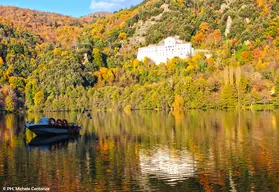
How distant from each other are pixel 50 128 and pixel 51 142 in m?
5.92

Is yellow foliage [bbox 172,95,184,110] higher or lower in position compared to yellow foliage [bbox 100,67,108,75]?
lower

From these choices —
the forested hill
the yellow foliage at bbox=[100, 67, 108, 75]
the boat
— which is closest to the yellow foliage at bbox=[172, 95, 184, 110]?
the forested hill

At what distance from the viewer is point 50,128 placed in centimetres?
5453

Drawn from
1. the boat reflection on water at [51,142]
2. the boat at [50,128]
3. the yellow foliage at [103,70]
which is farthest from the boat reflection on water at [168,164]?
the yellow foliage at [103,70]

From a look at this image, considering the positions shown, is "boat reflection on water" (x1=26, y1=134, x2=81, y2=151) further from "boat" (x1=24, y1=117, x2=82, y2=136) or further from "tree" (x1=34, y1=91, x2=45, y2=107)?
"tree" (x1=34, y1=91, x2=45, y2=107)

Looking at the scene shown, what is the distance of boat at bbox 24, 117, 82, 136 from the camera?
5394cm

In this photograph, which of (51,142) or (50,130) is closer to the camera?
(51,142)

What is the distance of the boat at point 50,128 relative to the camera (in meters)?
53.9

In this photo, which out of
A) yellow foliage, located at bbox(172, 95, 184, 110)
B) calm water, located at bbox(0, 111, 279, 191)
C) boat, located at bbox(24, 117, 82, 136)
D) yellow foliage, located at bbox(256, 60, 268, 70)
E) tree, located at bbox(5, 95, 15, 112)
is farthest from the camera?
tree, located at bbox(5, 95, 15, 112)

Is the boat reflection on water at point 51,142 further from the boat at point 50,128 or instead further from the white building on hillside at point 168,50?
the white building on hillside at point 168,50

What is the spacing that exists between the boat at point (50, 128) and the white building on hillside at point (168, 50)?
131 meters

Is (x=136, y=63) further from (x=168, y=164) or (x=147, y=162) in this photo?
(x=168, y=164)

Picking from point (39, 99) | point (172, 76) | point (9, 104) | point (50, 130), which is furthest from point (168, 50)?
point (50, 130)

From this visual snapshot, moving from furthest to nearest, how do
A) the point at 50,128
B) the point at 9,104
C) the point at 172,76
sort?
1. the point at 172,76
2. the point at 9,104
3. the point at 50,128
